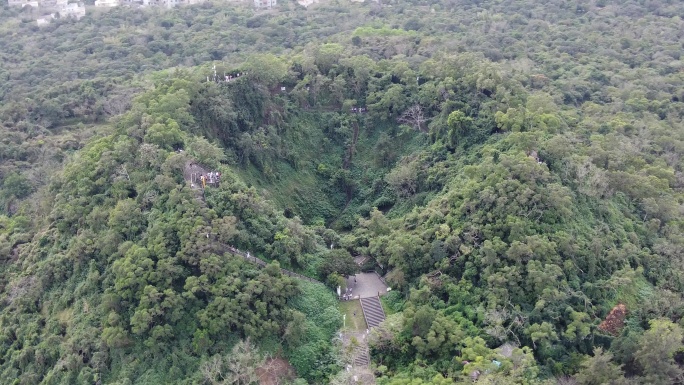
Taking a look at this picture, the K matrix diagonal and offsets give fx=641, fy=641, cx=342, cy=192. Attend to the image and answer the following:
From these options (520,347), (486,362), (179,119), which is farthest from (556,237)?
(179,119)

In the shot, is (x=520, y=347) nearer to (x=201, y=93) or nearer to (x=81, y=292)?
(x=81, y=292)

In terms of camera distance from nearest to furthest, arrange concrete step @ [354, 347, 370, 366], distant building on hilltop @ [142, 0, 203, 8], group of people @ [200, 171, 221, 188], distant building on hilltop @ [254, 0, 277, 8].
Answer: concrete step @ [354, 347, 370, 366]
group of people @ [200, 171, 221, 188]
distant building on hilltop @ [142, 0, 203, 8]
distant building on hilltop @ [254, 0, 277, 8]

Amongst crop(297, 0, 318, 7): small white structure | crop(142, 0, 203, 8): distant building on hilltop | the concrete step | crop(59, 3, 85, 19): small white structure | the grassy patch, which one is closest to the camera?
the concrete step

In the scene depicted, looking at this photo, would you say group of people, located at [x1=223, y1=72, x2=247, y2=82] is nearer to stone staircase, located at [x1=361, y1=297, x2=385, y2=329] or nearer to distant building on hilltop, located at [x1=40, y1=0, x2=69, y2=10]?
stone staircase, located at [x1=361, y1=297, x2=385, y2=329]

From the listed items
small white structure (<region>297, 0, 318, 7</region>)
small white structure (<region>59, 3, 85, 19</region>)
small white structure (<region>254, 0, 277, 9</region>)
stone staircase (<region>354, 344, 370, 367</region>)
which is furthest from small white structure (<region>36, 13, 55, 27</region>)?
stone staircase (<region>354, 344, 370, 367</region>)

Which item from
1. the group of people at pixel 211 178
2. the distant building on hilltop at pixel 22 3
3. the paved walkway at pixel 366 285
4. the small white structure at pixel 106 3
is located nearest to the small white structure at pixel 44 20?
the small white structure at pixel 106 3

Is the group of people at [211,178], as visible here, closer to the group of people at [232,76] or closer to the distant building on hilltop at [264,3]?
the group of people at [232,76]
